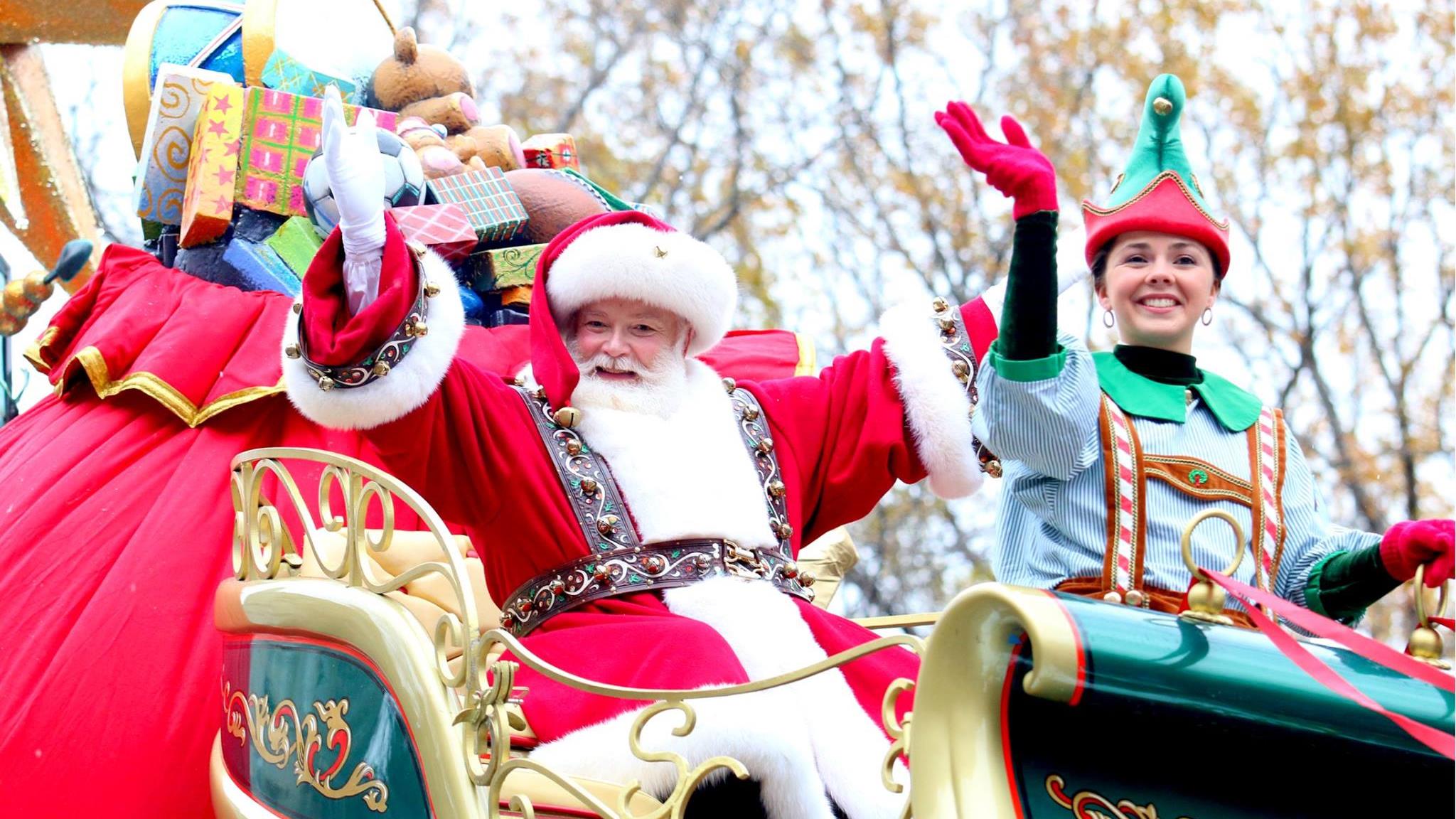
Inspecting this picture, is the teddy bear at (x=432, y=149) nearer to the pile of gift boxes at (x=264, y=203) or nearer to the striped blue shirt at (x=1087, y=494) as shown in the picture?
the pile of gift boxes at (x=264, y=203)

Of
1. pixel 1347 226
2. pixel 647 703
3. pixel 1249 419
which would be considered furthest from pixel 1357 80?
pixel 647 703

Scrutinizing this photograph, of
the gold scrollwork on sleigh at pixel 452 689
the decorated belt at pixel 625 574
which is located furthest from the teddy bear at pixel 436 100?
the decorated belt at pixel 625 574

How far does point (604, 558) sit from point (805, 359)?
1.32 meters

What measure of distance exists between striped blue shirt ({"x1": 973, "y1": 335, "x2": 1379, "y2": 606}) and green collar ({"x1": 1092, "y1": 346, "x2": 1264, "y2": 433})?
0.02 m

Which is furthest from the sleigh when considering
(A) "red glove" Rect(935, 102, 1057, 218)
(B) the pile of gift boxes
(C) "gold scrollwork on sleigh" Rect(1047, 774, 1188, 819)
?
(B) the pile of gift boxes

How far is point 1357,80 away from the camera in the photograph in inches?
397

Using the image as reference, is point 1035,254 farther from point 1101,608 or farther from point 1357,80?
point 1357,80

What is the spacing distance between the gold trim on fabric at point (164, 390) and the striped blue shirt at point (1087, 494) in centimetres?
154

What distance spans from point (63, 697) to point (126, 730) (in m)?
0.13

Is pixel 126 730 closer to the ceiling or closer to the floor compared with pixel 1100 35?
closer to the floor

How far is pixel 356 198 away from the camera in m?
2.88

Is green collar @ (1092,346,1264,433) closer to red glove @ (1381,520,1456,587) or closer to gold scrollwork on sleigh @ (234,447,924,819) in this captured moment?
red glove @ (1381,520,1456,587)

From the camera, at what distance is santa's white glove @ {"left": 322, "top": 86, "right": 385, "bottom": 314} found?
288cm

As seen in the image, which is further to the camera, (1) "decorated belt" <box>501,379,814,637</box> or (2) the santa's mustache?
(2) the santa's mustache
